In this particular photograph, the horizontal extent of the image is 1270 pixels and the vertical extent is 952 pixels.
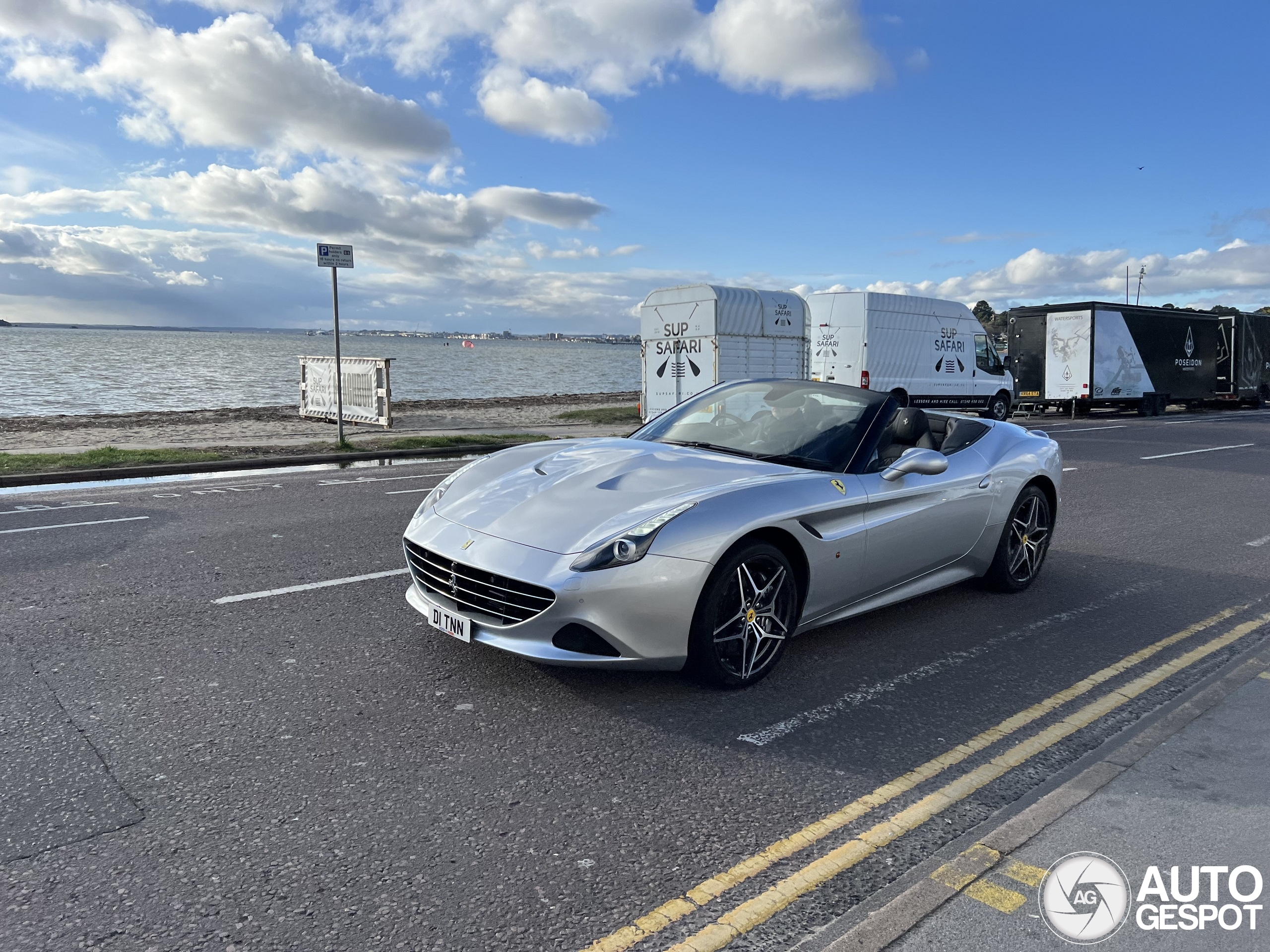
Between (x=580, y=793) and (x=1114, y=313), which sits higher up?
(x=1114, y=313)

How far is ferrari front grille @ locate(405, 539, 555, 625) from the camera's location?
3.71 meters

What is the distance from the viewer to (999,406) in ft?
79.5

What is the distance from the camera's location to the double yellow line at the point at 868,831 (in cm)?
244

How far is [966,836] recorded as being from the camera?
2.92m

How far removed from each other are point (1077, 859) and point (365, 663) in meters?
3.13

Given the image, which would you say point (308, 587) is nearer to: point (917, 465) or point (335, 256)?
point (917, 465)

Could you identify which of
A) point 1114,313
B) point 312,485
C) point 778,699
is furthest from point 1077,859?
point 1114,313

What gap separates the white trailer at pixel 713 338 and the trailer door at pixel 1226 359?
65.4ft

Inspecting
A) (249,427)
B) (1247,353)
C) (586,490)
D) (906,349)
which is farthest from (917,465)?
(1247,353)

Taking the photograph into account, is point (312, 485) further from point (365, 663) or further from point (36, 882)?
point (36, 882)

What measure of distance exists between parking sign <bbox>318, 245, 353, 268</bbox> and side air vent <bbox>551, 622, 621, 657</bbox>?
40.7 ft

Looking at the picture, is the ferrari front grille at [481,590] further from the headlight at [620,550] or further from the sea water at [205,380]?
the sea water at [205,380]

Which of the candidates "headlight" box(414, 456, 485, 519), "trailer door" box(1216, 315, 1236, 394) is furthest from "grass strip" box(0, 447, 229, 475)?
"trailer door" box(1216, 315, 1236, 394)

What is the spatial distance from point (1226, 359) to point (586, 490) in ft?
110
